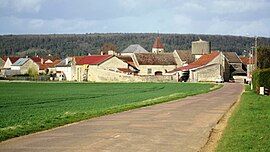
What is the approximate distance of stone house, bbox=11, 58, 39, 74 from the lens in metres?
141

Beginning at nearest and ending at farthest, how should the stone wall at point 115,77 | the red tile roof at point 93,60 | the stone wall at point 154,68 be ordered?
the stone wall at point 115,77 < the red tile roof at point 93,60 < the stone wall at point 154,68

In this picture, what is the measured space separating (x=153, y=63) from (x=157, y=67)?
137 cm

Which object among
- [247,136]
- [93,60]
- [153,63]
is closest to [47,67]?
[93,60]

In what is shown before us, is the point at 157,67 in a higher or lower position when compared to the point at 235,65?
lower

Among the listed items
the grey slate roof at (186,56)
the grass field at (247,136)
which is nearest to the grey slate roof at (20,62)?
the grey slate roof at (186,56)

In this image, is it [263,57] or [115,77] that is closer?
[263,57]

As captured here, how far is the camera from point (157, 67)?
383 ft

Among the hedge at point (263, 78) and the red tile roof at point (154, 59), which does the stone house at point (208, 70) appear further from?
the hedge at point (263, 78)

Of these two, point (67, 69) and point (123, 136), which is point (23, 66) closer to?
point (67, 69)

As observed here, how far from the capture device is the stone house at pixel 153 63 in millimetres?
115562

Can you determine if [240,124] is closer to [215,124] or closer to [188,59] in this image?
[215,124]

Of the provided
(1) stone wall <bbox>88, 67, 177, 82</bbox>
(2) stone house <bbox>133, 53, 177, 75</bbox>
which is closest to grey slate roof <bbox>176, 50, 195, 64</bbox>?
(2) stone house <bbox>133, 53, 177, 75</bbox>

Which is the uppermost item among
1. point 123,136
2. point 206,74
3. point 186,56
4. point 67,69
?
point 186,56

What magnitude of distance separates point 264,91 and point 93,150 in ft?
118
